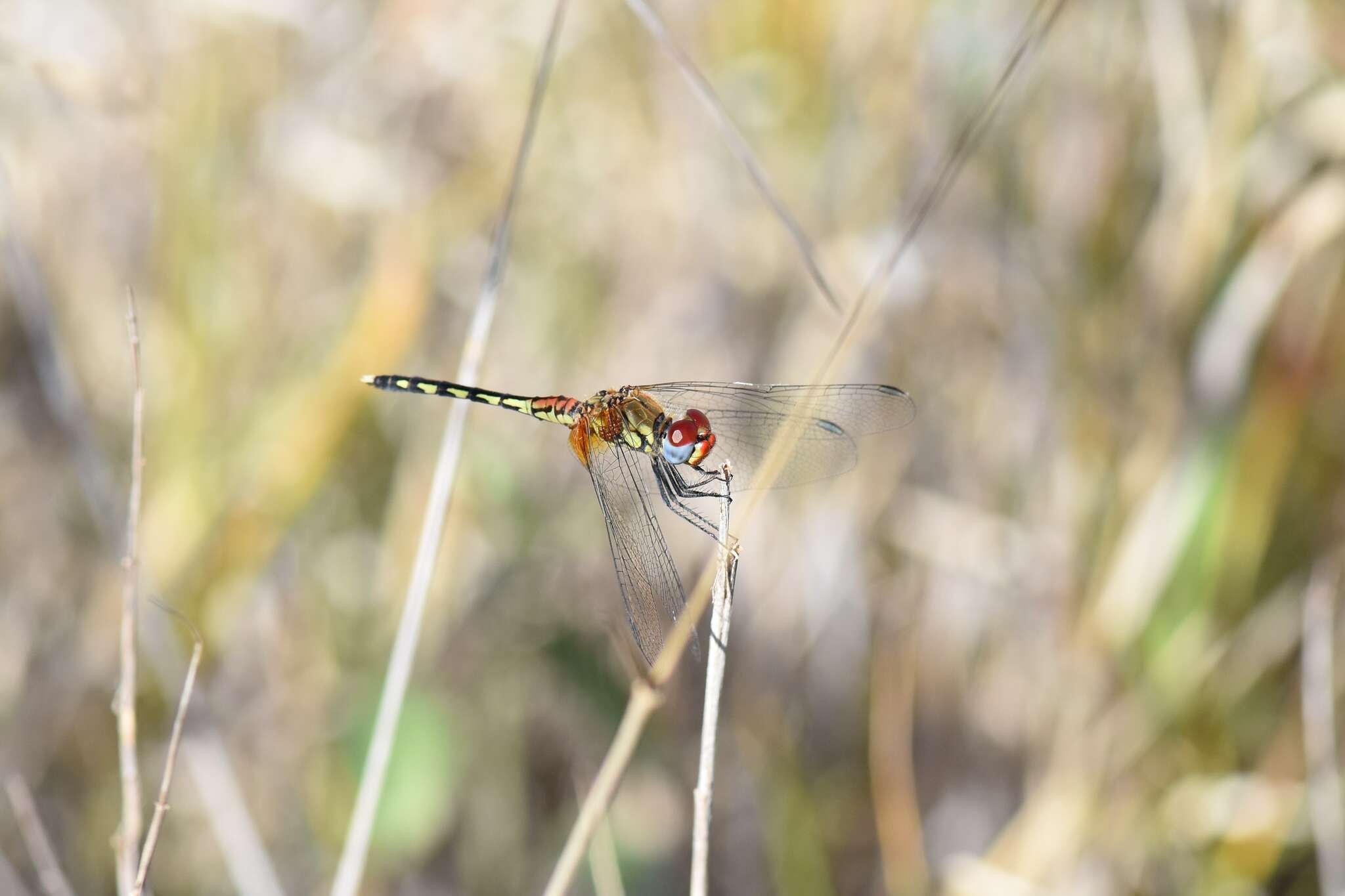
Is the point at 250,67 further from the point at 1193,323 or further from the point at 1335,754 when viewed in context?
the point at 1335,754

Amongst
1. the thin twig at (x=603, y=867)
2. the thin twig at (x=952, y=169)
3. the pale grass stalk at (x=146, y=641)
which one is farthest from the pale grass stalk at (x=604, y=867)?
the thin twig at (x=952, y=169)

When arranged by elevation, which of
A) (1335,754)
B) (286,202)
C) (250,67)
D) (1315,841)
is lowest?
(1315,841)

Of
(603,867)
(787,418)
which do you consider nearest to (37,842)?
(603,867)

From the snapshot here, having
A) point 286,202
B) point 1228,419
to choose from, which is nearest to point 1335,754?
point 1228,419

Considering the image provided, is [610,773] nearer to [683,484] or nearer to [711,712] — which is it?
[711,712]

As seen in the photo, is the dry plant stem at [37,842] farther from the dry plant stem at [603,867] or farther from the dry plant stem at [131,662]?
the dry plant stem at [603,867]

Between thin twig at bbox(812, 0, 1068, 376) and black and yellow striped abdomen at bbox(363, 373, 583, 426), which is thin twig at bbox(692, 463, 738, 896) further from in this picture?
black and yellow striped abdomen at bbox(363, 373, 583, 426)
